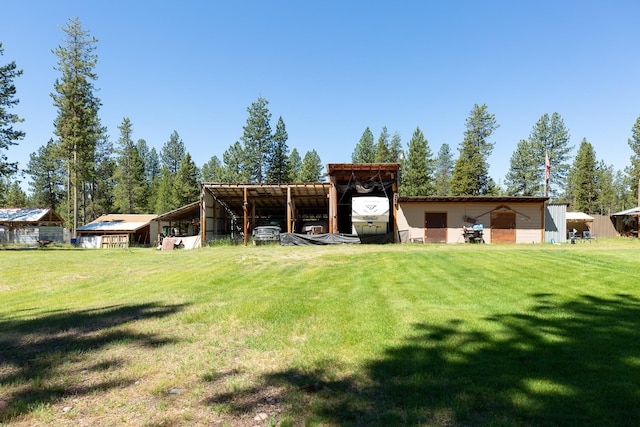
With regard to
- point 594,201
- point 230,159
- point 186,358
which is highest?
point 230,159

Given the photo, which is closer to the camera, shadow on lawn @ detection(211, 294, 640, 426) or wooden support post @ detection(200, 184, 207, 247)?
shadow on lawn @ detection(211, 294, 640, 426)

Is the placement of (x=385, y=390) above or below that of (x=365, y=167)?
below

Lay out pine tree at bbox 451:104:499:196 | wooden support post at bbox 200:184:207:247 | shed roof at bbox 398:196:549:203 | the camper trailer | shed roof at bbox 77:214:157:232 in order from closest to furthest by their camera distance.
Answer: the camper trailer
shed roof at bbox 398:196:549:203
wooden support post at bbox 200:184:207:247
shed roof at bbox 77:214:157:232
pine tree at bbox 451:104:499:196

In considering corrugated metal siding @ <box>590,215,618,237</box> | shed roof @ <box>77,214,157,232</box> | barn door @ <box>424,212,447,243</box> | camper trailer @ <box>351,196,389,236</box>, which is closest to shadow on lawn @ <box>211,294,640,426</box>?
camper trailer @ <box>351,196,389,236</box>

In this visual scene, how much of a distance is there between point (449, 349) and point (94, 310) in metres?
5.82

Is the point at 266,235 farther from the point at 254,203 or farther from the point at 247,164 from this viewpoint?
the point at 247,164

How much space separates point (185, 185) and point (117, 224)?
41.4 feet

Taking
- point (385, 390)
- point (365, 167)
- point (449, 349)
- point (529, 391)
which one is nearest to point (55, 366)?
point (385, 390)

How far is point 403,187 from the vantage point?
46.3 meters

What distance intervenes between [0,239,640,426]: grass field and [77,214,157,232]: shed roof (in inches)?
1141

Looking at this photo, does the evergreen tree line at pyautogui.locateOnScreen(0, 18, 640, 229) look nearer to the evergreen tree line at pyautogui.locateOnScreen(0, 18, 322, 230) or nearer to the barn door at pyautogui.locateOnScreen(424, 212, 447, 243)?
the evergreen tree line at pyautogui.locateOnScreen(0, 18, 322, 230)

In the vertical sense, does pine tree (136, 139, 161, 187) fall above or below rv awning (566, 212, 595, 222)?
above

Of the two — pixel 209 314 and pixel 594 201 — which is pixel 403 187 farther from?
pixel 209 314

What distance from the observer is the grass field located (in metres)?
2.59
